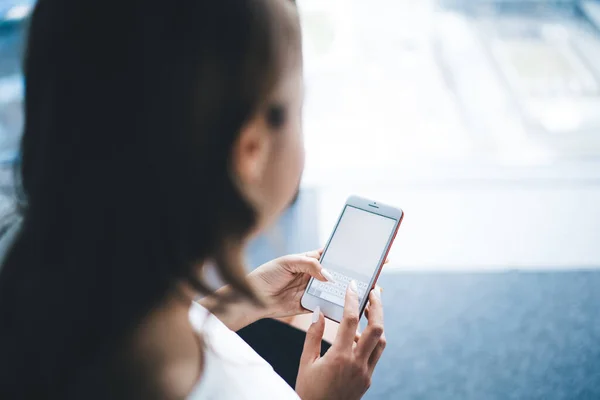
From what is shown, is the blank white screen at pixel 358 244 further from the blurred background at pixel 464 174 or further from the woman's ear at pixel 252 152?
the woman's ear at pixel 252 152

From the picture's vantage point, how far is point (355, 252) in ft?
2.67

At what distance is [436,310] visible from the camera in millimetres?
1196

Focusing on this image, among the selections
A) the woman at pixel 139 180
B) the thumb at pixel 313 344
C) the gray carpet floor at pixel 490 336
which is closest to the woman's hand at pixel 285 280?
the thumb at pixel 313 344

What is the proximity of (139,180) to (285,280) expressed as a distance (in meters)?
0.45

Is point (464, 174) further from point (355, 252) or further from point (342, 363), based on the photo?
point (342, 363)

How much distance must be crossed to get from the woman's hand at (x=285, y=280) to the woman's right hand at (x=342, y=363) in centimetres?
12

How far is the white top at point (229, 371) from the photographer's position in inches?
17.6

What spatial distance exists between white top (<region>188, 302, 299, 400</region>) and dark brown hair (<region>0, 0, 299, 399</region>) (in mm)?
81

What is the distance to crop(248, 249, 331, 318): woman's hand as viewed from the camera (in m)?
0.74

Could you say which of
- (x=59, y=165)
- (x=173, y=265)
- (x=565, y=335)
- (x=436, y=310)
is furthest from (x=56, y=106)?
(x=565, y=335)

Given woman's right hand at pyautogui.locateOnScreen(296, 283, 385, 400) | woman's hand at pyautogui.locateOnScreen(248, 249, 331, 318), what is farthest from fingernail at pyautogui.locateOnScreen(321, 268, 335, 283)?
woman's right hand at pyautogui.locateOnScreen(296, 283, 385, 400)

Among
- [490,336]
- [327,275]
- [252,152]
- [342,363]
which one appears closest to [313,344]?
[342,363]

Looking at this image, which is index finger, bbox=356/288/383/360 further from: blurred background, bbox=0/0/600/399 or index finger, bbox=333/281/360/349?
blurred background, bbox=0/0/600/399

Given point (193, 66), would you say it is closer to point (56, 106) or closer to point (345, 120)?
point (56, 106)
